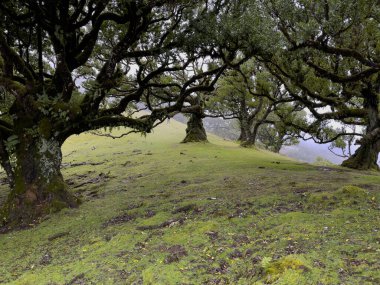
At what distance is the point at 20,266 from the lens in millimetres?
7762

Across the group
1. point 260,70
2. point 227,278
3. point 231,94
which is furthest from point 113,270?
point 231,94

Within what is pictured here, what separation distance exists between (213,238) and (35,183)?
22.5 ft

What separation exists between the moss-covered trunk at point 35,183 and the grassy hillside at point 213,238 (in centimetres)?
61

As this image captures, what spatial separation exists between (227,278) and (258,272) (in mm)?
540

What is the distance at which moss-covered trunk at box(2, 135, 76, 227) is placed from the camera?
1096cm

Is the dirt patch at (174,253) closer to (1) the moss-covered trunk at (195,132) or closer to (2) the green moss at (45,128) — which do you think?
(2) the green moss at (45,128)

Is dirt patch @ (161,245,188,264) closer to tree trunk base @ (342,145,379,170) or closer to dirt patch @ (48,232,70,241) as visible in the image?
dirt patch @ (48,232,70,241)

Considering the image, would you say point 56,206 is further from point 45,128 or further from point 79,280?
point 79,280

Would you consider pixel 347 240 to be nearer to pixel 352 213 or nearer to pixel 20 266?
pixel 352 213

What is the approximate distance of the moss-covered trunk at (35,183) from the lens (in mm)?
10961

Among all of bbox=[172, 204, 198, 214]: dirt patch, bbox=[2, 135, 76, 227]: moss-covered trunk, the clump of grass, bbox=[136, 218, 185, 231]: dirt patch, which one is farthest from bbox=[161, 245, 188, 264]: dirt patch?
bbox=[2, 135, 76, 227]: moss-covered trunk

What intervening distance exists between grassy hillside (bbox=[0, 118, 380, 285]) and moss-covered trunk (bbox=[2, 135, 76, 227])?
608 millimetres

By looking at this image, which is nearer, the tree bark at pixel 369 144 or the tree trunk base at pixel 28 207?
the tree trunk base at pixel 28 207

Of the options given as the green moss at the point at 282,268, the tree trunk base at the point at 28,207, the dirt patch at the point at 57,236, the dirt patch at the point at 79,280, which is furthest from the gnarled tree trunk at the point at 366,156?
the dirt patch at the point at 79,280
